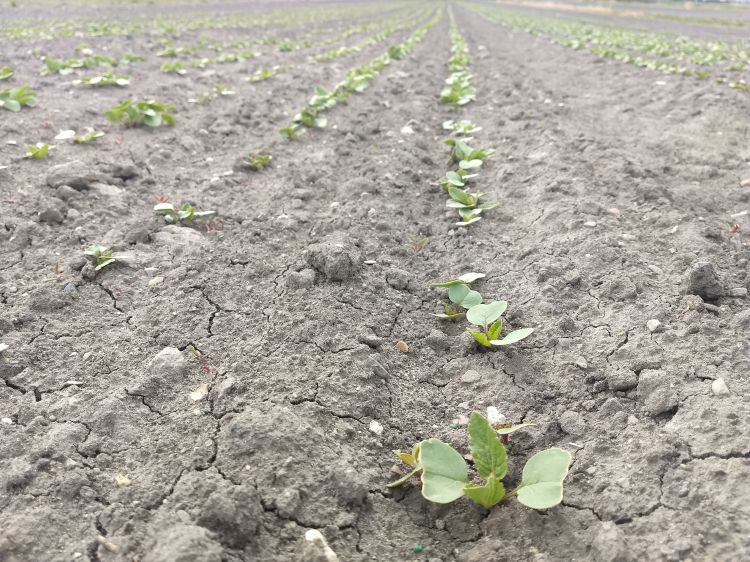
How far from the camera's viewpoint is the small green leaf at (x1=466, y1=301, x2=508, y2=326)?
2584 millimetres

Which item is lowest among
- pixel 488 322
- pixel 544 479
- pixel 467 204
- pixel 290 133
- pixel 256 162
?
pixel 544 479

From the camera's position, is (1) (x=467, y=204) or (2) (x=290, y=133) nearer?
(1) (x=467, y=204)

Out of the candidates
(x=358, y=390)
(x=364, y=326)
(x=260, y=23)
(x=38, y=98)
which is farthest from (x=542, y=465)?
(x=260, y=23)

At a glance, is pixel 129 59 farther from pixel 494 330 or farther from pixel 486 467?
pixel 486 467

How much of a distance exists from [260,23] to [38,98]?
14.5 m

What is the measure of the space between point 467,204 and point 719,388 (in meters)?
2.16

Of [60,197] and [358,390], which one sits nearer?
[358,390]

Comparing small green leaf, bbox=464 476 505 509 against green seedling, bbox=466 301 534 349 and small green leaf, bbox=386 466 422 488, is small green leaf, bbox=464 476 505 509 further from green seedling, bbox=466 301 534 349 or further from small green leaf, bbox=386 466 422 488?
green seedling, bbox=466 301 534 349

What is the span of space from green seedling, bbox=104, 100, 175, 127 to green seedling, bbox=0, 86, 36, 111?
0.89 metres

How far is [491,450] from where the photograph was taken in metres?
1.90

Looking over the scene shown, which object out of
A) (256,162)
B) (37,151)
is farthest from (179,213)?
(37,151)

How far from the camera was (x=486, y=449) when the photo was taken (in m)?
1.90

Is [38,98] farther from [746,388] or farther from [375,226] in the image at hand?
[746,388]

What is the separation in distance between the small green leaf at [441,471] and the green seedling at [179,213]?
2542mm
